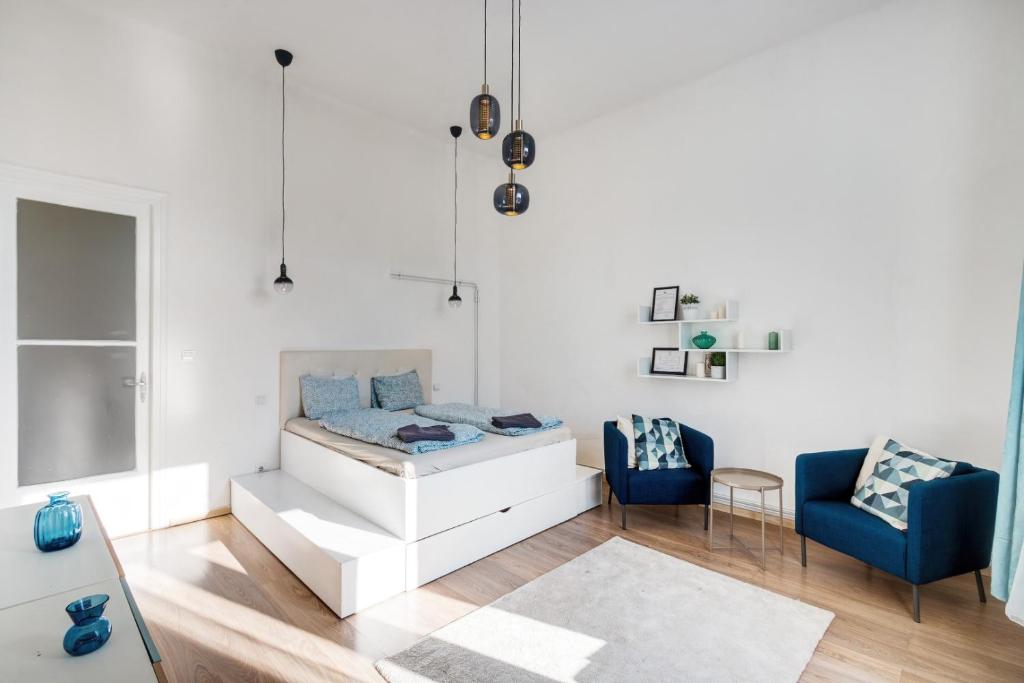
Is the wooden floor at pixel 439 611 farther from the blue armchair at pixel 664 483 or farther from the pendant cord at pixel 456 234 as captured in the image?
the pendant cord at pixel 456 234

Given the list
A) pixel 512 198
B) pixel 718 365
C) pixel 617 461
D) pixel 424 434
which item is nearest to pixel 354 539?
pixel 424 434

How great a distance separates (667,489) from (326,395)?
2.75 m

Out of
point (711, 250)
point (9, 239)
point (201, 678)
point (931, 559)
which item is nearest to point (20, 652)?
point (201, 678)

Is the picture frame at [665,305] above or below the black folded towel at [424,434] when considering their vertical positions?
above

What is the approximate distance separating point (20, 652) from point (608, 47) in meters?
4.18

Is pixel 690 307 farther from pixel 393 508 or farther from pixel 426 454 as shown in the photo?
pixel 393 508

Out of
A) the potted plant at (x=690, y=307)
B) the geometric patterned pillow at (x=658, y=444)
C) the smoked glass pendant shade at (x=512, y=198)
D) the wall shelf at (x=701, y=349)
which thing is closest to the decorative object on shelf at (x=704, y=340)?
the wall shelf at (x=701, y=349)

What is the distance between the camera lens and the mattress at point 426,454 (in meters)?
2.72

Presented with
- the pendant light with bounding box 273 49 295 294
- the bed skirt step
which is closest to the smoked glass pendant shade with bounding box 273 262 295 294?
the pendant light with bounding box 273 49 295 294

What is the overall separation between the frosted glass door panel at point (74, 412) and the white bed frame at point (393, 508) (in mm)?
810

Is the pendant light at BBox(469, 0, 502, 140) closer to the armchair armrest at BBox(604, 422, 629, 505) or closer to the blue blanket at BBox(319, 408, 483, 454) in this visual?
the blue blanket at BBox(319, 408, 483, 454)

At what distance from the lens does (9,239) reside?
2.86 meters

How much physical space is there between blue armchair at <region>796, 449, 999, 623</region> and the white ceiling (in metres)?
2.92

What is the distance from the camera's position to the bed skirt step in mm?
2393
